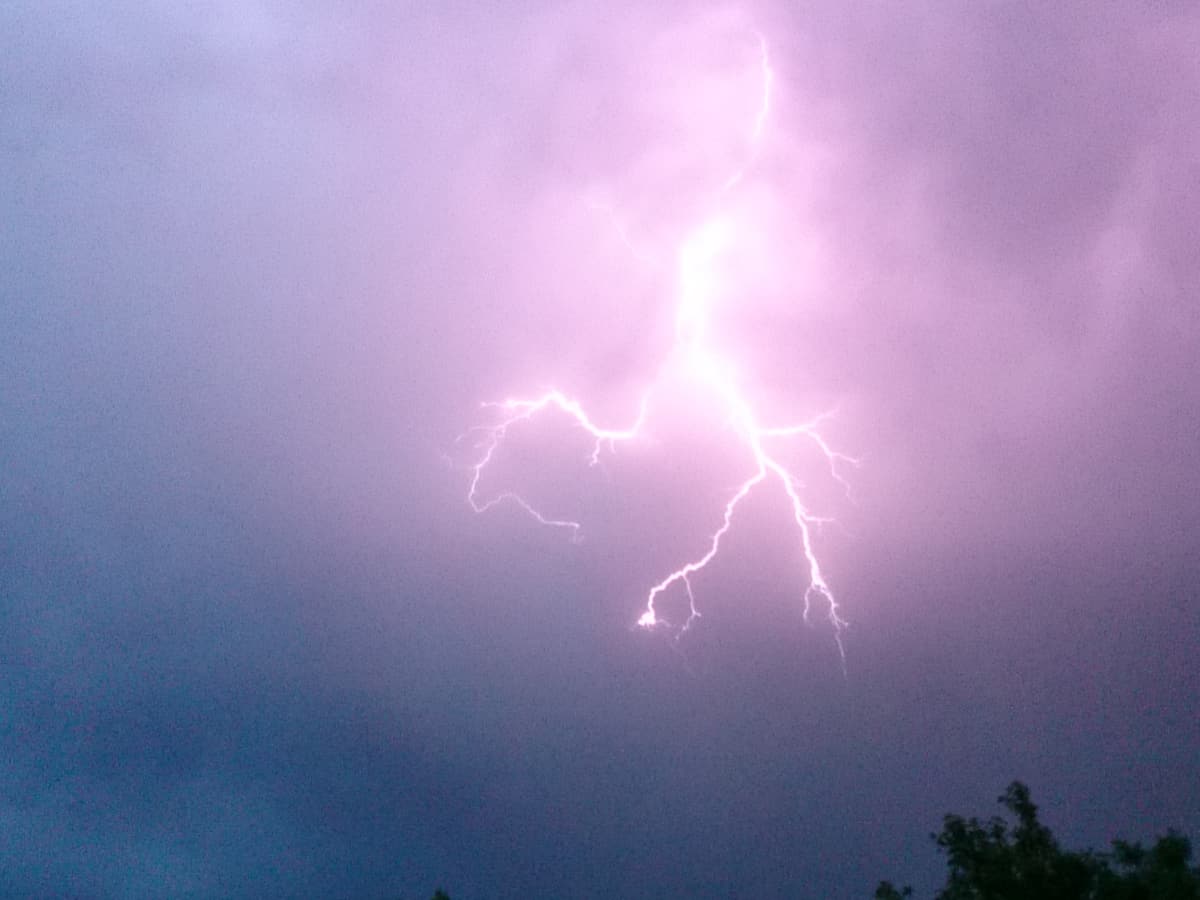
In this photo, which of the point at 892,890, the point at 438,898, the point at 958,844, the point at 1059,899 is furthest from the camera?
the point at 438,898

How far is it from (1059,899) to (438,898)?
15.1 m

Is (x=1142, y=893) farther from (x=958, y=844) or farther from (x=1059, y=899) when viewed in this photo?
(x=958, y=844)

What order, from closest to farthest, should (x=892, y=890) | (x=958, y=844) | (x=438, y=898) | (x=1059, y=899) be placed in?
(x=1059, y=899)
(x=958, y=844)
(x=892, y=890)
(x=438, y=898)

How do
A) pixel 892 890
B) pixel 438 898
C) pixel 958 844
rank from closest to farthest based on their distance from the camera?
pixel 958 844
pixel 892 890
pixel 438 898

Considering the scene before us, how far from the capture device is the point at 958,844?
14719mm

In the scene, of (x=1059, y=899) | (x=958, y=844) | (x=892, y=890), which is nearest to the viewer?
(x=1059, y=899)

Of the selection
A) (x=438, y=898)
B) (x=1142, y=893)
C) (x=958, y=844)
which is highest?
(x=438, y=898)

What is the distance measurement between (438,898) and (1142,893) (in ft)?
51.5

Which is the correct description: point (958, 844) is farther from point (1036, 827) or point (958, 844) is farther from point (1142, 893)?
point (1142, 893)

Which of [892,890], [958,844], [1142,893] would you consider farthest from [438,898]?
[1142,893]

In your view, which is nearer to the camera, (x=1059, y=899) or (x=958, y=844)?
(x=1059, y=899)

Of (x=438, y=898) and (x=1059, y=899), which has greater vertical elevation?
(x=438, y=898)

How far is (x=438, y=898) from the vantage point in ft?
81.3

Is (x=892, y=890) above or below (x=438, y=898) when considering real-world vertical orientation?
below
